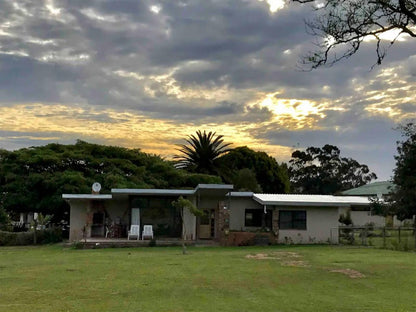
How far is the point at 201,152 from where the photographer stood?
158 ft

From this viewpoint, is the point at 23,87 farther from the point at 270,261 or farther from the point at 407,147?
the point at 407,147

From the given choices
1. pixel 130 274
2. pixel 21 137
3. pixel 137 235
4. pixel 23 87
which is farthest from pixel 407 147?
pixel 21 137

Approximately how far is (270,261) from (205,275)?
4132mm

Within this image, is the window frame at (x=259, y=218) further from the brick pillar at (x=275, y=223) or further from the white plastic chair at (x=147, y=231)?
the white plastic chair at (x=147, y=231)

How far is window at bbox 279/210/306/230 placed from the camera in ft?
89.1

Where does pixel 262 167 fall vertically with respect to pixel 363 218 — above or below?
above

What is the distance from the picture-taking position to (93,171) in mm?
36906

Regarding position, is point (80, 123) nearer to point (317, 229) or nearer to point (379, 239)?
point (317, 229)

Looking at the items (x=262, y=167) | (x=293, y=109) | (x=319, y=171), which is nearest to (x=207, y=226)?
(x=293, y=109)

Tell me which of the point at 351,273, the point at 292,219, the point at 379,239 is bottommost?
the point at 351,273

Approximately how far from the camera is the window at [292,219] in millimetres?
27156

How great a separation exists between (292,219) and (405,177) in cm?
632

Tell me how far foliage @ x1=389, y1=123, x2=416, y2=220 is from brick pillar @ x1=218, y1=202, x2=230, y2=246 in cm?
828

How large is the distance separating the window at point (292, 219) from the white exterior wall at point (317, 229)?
18 cm
